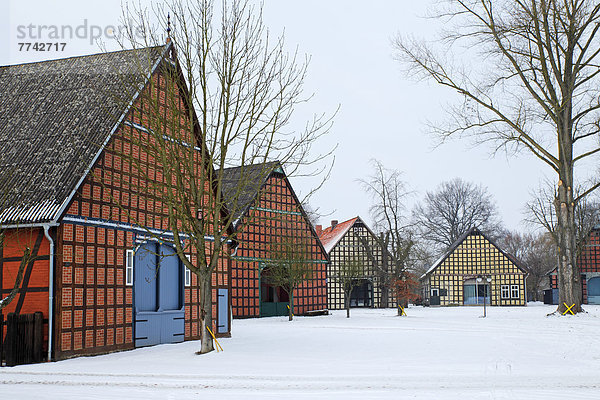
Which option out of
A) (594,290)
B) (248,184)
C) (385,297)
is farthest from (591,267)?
(248,184)

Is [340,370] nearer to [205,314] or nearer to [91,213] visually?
[205,314]

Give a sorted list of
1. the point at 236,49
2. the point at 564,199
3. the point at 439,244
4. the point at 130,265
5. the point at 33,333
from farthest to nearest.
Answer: the point at 439,244 → the point at 564,199 → the point at 130,265 → the point at 236,49 → the point at 33,333

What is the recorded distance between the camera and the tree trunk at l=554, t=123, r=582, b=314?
90.3 feet

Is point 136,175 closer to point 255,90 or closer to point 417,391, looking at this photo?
point 255,90

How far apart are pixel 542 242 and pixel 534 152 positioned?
51296mm

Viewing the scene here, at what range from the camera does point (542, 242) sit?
249 ft

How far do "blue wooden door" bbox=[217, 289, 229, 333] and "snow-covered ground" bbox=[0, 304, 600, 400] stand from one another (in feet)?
5.88

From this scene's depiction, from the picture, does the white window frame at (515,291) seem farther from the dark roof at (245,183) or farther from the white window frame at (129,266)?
the white window frame at (129,266)

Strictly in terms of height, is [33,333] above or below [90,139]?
below

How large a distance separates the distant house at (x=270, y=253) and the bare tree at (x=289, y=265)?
0.30 m

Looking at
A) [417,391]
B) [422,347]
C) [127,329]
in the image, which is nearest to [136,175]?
[127,329]

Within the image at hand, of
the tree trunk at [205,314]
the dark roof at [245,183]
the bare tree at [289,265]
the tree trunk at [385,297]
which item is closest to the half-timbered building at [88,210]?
the tree trunk at [205,314]

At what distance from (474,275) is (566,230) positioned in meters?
30.6

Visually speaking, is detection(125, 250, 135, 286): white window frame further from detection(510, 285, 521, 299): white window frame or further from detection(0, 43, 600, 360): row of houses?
detection(510, 285, 521, 299): white window frame
